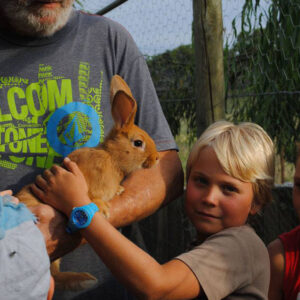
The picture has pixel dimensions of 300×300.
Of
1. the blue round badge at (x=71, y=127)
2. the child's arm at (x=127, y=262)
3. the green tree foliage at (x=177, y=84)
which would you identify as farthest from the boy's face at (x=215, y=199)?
the green tree foliage at (x=177, y=84)

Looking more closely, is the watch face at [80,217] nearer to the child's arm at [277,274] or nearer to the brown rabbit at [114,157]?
the brown rabbit at [114,157]

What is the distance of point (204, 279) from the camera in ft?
5.60

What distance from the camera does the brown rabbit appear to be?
1.84m

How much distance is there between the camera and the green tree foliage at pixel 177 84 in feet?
11.9

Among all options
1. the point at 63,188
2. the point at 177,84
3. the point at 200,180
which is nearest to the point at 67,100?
the point at 63,188

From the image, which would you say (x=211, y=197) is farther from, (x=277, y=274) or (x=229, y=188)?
(x=277, y=274)

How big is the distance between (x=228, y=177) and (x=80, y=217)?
0.69 metres

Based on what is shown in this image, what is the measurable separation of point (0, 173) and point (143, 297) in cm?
77

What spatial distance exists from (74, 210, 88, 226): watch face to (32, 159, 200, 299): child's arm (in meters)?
0.03

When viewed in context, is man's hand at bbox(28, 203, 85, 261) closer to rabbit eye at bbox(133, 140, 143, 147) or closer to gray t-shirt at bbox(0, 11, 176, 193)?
gray t-shirt at bbox(0, 11, 176, 193)

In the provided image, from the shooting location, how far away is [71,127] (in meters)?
1.97

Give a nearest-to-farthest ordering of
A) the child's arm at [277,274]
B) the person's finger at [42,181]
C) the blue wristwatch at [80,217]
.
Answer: the blue wristwatch at [80,217], the person's finger at [42,181], the child's arm at [277,274]

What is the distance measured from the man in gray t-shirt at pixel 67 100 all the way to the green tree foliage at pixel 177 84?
132cm

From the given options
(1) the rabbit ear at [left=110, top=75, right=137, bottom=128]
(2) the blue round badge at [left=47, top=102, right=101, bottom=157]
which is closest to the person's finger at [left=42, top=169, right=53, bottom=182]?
(2) the blue round badge at [left=47, top=102, right=101, bottom=157]
